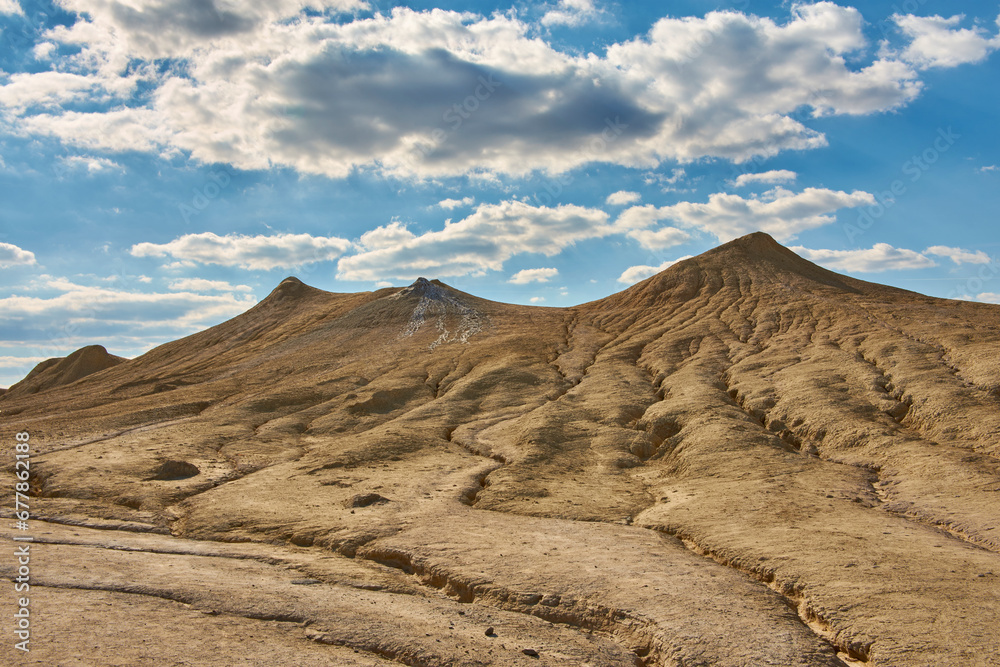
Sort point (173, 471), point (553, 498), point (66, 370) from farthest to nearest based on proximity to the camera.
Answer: point (66, 370)
point (173, 471)
point (553, 498)

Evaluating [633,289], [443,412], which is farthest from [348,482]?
[633,289]

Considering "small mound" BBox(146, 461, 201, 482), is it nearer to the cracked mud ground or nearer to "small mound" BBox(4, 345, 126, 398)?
the cracked mud ground

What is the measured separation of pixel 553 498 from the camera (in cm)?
1948

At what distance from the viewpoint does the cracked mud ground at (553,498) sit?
408 inches

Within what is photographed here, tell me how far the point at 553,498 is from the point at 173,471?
44.4 feet

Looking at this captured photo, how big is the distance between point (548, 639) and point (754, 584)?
15.5 ft

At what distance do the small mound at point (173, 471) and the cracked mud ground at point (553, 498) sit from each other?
98 millimetres

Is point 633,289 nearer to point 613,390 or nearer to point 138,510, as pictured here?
point 613,390

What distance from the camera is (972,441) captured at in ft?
69.9

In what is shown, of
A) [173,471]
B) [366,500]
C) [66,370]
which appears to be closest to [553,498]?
[366,500]

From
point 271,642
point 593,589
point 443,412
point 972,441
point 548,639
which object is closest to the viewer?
point 271,642

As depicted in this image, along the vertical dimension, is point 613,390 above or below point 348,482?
above

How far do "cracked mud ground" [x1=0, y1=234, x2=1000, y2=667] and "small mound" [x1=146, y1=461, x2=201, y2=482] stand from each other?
10 cm

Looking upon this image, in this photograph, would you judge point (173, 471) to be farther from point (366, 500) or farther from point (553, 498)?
point (553, 498)
